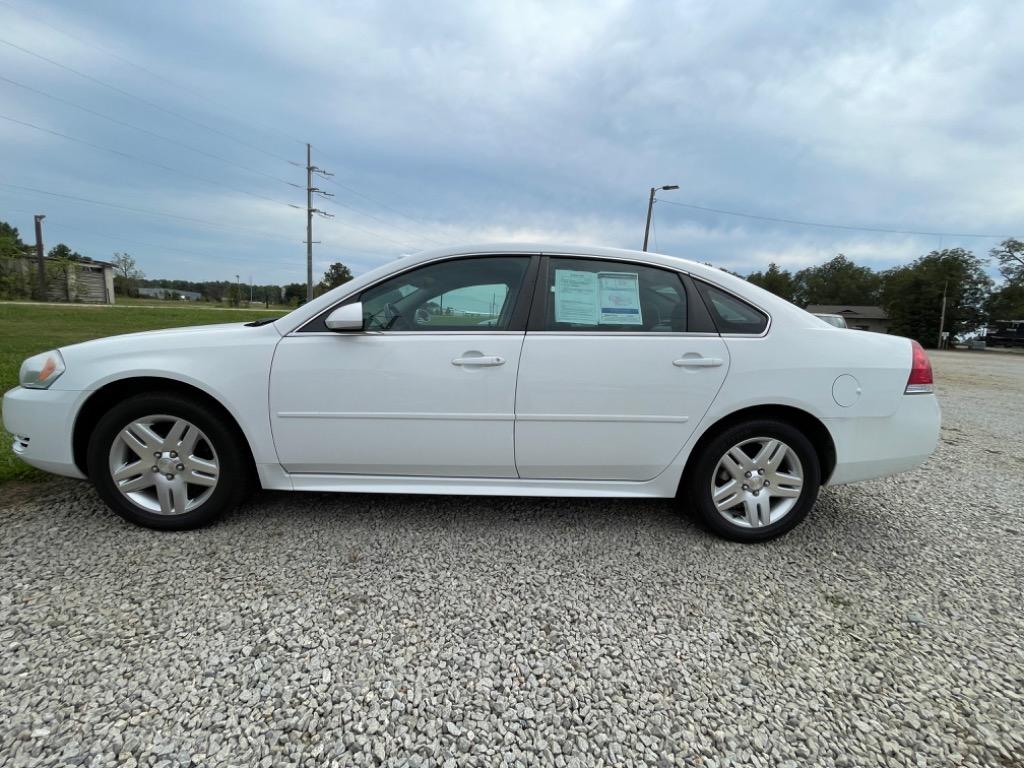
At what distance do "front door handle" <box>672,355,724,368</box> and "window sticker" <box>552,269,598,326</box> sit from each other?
0.46 meters

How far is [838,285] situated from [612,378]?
97.4 metres

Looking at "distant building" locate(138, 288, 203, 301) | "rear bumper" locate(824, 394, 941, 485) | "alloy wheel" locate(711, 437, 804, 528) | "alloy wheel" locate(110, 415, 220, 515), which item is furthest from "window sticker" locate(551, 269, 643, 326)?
"distant building" locate(138, 288, 203, 301)

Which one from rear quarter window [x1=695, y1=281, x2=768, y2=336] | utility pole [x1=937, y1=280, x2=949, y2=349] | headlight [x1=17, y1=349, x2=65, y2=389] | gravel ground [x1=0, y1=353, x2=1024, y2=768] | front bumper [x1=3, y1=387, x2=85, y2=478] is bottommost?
gravel ground [x1=0, y1=353, x2=1024, y2=768]

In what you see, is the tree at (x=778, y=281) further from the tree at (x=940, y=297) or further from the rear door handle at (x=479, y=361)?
the rear door handle at (x=479, y=361)

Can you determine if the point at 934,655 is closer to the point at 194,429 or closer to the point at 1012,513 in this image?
the point at 1012,513

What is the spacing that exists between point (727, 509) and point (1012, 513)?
2.19 meters

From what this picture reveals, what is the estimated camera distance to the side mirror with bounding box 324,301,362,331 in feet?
7.86

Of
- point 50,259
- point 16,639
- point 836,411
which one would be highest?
point 50,259

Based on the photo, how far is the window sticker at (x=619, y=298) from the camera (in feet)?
8.32

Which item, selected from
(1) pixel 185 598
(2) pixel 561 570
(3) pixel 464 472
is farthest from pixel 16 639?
(2) pixel 561 570

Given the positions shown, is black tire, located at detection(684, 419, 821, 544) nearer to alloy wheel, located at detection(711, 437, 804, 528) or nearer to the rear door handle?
alloy wheel, located at detection(711, 437, 804, 528)

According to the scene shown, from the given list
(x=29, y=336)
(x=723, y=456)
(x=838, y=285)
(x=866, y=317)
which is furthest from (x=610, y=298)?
(x=838, y=285)

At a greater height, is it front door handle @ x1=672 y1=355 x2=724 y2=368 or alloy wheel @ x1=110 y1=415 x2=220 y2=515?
front door handle @ x1=672 y1=355 x2=724 y2=368

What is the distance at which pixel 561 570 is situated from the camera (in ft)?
7.66
